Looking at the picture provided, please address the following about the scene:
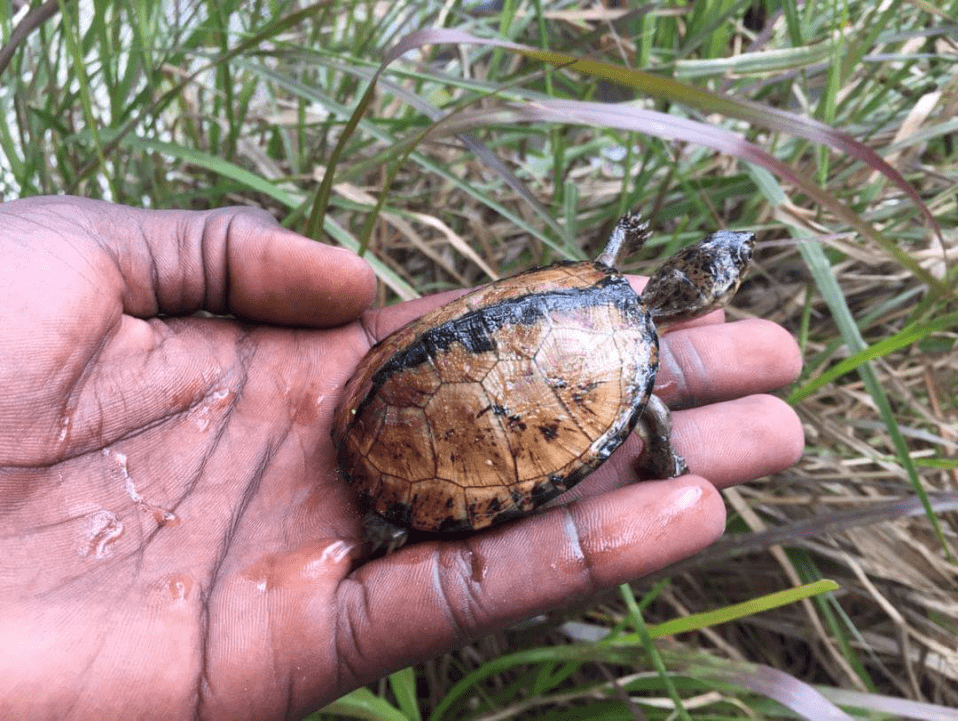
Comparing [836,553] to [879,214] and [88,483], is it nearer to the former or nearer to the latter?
[879,214]

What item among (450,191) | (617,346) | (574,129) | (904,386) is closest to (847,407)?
(904,386)

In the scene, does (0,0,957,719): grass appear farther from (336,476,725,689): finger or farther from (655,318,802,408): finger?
(336,476,725,689): finger

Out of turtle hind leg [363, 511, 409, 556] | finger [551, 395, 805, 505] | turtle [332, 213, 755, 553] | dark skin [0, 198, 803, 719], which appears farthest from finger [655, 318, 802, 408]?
turtle hind leg [363, 511, 409, 556]

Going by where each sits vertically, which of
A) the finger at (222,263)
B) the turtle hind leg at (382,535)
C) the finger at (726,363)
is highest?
the finger at (222,263)

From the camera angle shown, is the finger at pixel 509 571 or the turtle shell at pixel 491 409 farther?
the turtle shell at pixel 491 409

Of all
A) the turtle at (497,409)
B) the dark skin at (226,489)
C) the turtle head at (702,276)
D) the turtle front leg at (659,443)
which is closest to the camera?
the dark skin at (226,489)

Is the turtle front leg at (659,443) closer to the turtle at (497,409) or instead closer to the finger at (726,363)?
the turtle at (497,409)

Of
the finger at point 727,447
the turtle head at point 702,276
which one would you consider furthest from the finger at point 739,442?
the turtle head at point 702,276
